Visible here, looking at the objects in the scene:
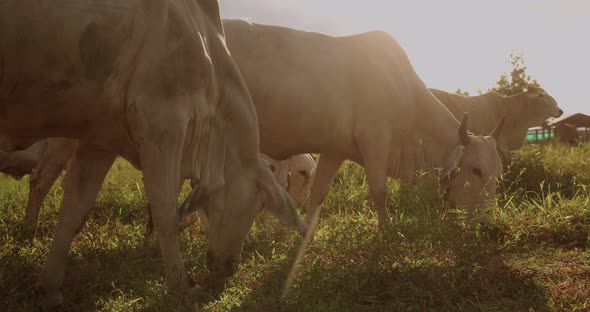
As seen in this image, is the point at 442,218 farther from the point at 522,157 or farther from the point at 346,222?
the point at 522,157

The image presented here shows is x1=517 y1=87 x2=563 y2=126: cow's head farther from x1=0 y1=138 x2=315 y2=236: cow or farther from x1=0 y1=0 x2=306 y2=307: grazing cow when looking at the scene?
x1=0 y1=0 x2=306 y2=307: grazing cow

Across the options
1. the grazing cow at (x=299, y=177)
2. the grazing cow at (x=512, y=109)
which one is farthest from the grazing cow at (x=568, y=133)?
the grazing cow at (x=299, y=177)

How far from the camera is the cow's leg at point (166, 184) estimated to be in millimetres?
3254

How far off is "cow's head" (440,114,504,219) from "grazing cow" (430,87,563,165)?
19.0ft

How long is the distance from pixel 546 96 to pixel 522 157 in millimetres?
3460

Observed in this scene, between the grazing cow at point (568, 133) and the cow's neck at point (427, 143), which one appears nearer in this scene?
the cow's neck at point (427, 143)

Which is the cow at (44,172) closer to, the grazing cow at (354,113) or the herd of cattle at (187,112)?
the herd of cattle at (187,112)

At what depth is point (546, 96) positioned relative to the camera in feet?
40.8

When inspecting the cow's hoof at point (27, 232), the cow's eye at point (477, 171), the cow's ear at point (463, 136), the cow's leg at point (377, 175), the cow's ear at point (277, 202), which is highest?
the cow's ear at point (463, 136)

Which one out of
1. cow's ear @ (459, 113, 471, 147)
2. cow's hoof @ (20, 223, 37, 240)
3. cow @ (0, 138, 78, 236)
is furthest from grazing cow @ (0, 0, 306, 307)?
cow's ear @ (459, 113, 471, 147)

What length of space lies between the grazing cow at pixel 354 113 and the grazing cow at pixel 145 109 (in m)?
1.55

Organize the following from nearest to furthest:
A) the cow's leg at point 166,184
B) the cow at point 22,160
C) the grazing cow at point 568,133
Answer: the cow's leg at point 166,184, the cow at point 22,160, the grazing cow at point 568,133

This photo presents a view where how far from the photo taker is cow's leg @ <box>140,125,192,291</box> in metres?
3.25

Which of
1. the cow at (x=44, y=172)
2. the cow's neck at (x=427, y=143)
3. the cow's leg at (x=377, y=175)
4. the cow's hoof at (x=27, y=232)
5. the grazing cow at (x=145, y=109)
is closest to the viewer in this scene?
the grazing cow at (x=145, y=109)
